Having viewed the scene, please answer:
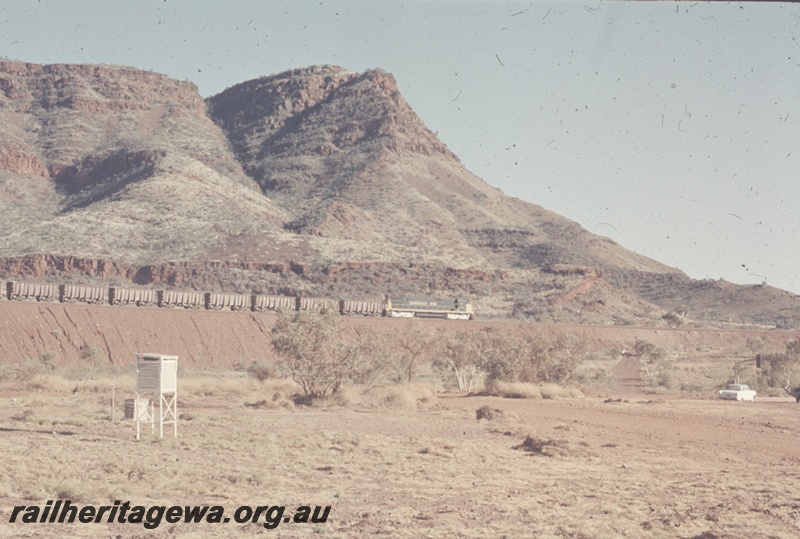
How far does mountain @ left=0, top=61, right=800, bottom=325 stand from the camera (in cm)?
10081

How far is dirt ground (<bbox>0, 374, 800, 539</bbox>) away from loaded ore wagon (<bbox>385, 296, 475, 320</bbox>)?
168 ft

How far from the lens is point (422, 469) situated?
20281 millimetres

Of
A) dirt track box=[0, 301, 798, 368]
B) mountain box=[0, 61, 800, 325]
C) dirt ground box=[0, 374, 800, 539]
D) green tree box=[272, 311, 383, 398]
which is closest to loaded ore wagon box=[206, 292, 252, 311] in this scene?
dirt track box=[0, 301, 798, 368]

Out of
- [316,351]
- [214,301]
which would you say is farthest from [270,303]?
[316,351]

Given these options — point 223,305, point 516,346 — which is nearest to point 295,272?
point 223,305

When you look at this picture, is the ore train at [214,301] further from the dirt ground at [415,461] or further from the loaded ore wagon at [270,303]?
the dirt ground at [415,461]

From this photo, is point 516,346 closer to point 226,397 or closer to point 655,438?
point 226,397

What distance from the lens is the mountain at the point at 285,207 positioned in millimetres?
100812

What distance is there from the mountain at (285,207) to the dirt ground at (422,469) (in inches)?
2563

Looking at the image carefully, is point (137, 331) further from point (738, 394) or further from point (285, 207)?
point (285, 207)

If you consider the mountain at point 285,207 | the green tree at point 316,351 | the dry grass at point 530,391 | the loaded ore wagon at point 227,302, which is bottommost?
the dry grass at point 530,391

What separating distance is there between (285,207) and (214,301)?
6507 cm

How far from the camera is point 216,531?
13883mm

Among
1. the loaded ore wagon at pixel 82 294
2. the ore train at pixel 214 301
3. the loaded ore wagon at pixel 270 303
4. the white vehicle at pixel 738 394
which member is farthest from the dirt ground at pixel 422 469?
the loaded ore wagon at pixel 270 303
